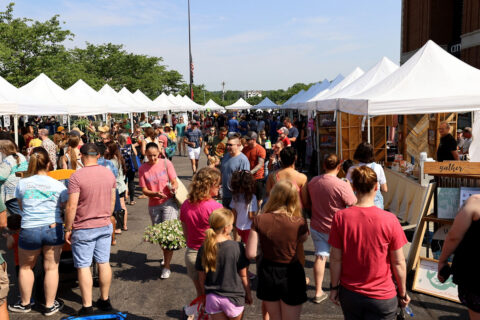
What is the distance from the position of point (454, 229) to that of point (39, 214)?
3.97m

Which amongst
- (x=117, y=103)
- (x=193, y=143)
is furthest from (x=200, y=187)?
(x=117, y=103)

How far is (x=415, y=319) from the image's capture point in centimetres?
422

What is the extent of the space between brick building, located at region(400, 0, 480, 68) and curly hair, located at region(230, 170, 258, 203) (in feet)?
91.2

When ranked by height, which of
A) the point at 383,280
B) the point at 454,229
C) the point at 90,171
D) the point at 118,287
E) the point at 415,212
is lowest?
the point at 118,287

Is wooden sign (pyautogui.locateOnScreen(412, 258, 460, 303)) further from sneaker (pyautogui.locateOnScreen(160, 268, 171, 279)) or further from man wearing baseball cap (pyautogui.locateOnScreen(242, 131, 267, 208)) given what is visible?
sneaker (pyautogui.locateOnScreen(160, 268, 171, 279))

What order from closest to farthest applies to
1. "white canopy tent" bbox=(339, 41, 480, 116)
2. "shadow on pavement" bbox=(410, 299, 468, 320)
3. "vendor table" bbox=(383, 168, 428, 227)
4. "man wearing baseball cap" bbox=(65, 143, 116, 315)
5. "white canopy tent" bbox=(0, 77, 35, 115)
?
"man wearing baseball cap" bbox=(65, 143, 116, 315)
"shadow on pavement" bbox=(410, 299, 468, 320)
"white canopy tent" bbox=(339, 41, 480, 116)
"vendor table" bbox=(383, 168, 428, 227)
"white canopy tent" bbox=(0, 77, 35, 115)

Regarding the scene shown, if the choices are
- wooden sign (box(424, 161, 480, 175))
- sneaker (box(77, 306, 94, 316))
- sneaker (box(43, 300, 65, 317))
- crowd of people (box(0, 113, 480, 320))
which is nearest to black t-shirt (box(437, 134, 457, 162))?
crowd of people (box(0, 113, 480, 320))

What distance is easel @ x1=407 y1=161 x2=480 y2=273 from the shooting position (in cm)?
482

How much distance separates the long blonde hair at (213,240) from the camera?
3.07 m

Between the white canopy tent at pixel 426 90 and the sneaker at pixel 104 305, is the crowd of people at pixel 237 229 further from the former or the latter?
the white canopy tent at pixel 426 90

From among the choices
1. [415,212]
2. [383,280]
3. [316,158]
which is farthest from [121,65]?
[383,280]

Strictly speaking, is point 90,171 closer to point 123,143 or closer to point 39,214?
point 39,214

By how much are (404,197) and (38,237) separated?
6608 millimetres

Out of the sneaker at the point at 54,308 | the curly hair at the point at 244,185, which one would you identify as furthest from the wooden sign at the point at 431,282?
the sneaker at the point at 54,308
